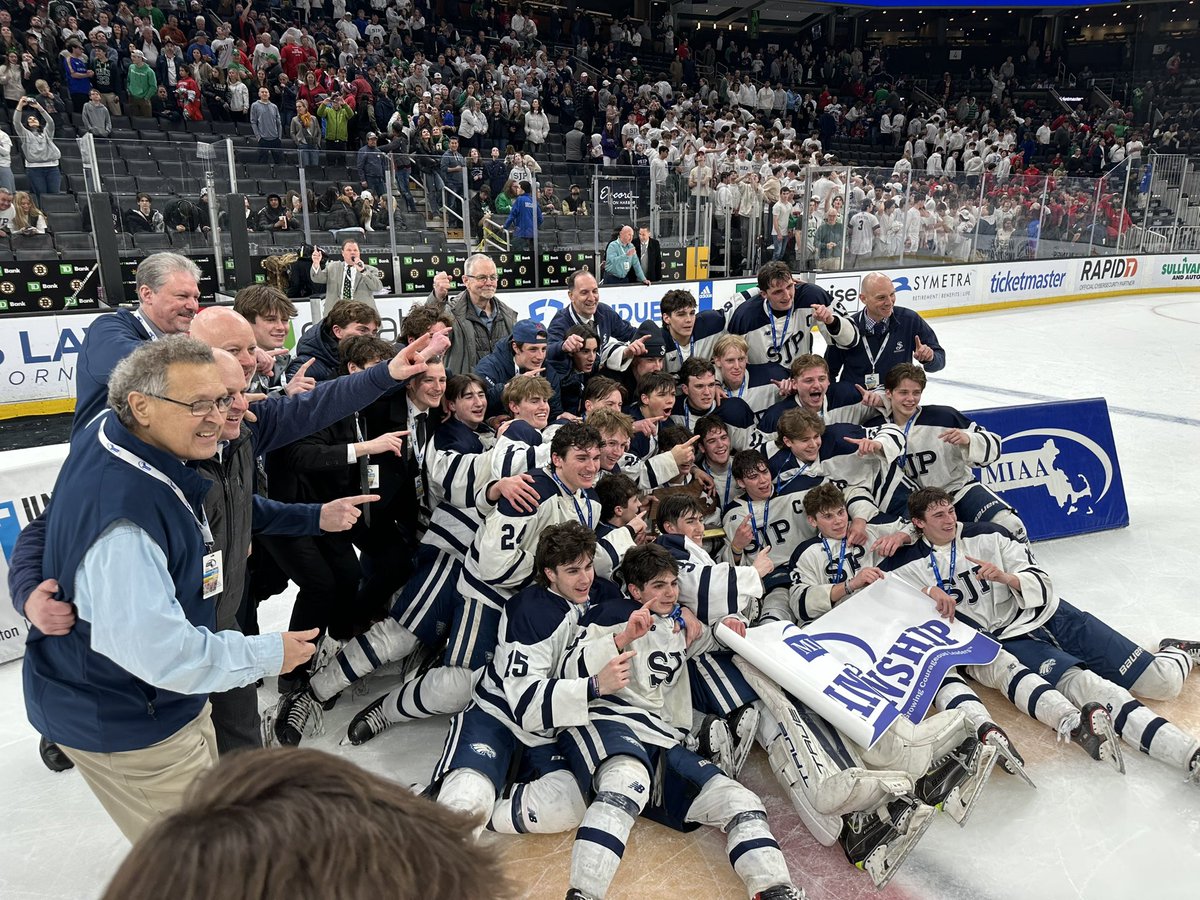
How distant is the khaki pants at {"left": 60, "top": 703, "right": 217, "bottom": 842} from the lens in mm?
1973

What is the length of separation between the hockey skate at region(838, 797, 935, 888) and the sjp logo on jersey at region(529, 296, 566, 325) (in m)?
8.43

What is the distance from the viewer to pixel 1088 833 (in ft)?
9.51

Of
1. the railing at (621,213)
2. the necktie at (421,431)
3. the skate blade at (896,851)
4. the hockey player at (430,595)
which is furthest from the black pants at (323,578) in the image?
the railing at (621,213)

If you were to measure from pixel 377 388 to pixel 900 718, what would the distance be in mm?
2113

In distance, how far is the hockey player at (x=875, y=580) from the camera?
320 centimetres

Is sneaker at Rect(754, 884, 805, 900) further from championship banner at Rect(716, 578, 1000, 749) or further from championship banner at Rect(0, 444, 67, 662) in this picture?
championship banner at Rect(0, 444, 67, 662)

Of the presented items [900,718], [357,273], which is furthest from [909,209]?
[900,718]

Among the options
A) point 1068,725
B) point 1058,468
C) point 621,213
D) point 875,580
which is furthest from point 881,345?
point 621,213

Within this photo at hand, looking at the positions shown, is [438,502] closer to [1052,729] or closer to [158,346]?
[158,346]

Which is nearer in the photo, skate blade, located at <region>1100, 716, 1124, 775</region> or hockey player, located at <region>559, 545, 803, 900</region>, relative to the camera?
hockey player, located at <region>559, 545, 803, 900</region>

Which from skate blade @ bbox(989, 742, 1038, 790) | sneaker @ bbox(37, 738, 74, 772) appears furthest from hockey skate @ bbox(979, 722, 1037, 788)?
sneaker @ bbox(37, 738, 74, 772)

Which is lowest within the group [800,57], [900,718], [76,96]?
[900,718]

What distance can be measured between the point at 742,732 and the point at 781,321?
9.70ft

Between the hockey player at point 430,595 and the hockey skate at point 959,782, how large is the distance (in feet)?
A: 6.31
